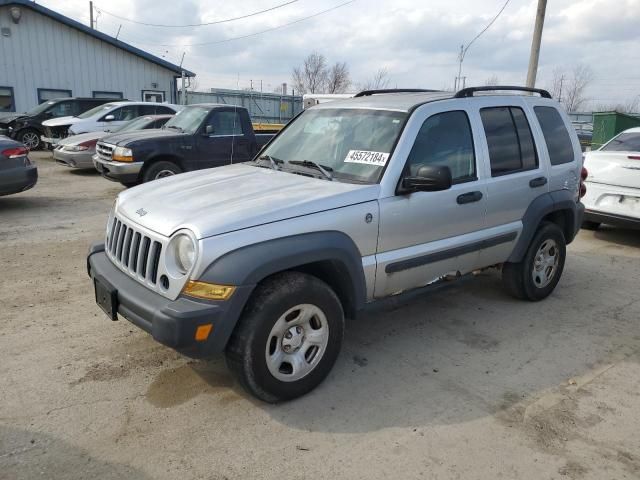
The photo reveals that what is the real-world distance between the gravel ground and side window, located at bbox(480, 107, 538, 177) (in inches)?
42.9

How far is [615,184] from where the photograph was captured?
7.20 meters

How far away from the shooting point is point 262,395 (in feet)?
10.4

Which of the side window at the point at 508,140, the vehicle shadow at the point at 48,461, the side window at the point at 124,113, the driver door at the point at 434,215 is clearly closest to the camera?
the vehicle shadow at the point at 48,461

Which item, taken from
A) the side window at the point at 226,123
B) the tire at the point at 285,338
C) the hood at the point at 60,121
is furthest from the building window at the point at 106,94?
the tire at the point at 285,338

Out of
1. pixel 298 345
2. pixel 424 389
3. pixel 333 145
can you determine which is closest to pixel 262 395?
pixel 298 345

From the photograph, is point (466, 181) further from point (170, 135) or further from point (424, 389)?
point (170, 135)

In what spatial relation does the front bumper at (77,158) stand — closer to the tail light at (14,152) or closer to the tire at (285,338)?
the tail light at (14,152)

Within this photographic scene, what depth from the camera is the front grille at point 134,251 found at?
3.10 m

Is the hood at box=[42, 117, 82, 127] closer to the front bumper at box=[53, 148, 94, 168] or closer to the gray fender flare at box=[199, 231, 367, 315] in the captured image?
the front bumper at box=[53, 148, 94, 168]

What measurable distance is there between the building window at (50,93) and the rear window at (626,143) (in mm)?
21098

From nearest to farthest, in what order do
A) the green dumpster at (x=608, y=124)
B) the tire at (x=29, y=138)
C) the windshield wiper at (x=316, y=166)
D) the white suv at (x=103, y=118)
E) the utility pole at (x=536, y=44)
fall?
the windshield wiper at (x=316, y=166)
the utility pole at (x=536, y=44)
the white suv at (x=103, y=118)
the tire at (x=29, y=138)
the green dumpster at (x=608, y=124)

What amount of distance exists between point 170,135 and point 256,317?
7.46 m

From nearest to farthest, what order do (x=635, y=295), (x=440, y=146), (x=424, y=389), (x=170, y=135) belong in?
(x=424, y=389), (x=440, y=146), (x=635, y=295), (x=170, y=135)

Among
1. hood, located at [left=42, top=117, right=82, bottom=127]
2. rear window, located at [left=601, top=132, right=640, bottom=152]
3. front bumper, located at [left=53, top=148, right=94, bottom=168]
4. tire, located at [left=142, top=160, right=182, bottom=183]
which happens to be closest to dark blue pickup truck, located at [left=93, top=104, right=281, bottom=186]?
tire, located at [left=142, top=160, right=182, bottom=183]
